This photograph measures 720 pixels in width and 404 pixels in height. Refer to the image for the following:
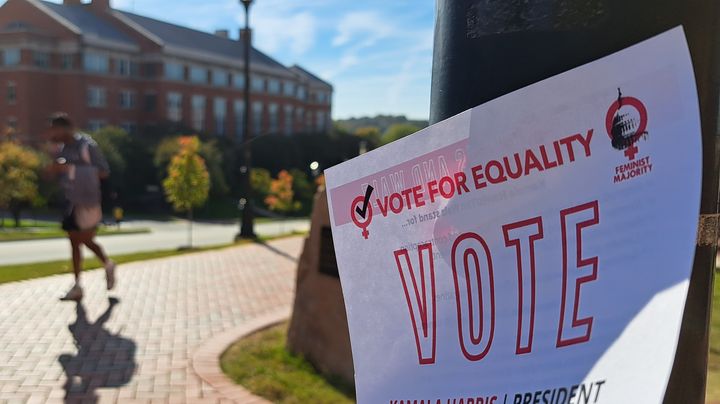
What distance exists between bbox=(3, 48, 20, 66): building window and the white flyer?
50868mm

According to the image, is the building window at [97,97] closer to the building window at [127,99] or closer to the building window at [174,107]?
the building window at [127,99]

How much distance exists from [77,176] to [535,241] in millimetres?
6228

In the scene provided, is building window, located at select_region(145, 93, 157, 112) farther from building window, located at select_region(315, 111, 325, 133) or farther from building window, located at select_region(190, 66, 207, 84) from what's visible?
building window, located at select_region(315, 111, 325, 133)

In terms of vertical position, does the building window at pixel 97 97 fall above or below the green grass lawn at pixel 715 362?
above

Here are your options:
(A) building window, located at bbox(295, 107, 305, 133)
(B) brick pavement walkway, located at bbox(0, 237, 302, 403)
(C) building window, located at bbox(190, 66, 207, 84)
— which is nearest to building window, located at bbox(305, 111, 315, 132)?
(A) building window, located at bbox(295, 107, 305, 133)

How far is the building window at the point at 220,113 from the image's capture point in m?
57.4

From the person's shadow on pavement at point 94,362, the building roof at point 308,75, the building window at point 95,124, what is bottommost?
the person's shadow on pavement at point 94,362

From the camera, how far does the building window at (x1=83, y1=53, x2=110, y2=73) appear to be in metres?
46.7

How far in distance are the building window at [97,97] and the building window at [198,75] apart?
8.09 meters

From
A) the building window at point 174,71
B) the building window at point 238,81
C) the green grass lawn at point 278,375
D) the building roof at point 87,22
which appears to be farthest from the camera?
the building window at point 238,81

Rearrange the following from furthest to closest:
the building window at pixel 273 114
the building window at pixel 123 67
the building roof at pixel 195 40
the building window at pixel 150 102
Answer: the building window at pixel 273 114 < the building roof at pixel 195 40 < the building window at pixel 150 102 < the building window at pixel 123 67

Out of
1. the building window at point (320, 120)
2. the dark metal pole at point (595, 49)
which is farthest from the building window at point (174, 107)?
the dark metal pole at point (595, 49)

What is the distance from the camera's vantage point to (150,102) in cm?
5181

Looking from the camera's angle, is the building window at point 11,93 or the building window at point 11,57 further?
the building window at point 11,93
